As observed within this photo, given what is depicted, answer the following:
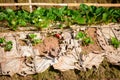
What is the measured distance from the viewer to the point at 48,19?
527 centimetres

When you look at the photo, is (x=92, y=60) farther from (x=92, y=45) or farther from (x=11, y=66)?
(x=11, y=66)

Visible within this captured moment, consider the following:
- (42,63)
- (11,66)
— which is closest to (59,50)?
(42,63)

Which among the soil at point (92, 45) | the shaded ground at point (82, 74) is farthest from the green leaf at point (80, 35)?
the shaded ground at point (82, 74)

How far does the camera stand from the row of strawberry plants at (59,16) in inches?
201

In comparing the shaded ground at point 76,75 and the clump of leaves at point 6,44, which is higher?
the clump of leaves at point 6,44

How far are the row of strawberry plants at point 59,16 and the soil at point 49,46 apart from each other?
37 centimetres

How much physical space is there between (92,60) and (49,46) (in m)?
0.83

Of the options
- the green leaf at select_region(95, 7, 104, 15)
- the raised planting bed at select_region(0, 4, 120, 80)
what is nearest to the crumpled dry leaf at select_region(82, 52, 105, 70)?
the raised planting bed at select_region(0, 4, 120, 80)

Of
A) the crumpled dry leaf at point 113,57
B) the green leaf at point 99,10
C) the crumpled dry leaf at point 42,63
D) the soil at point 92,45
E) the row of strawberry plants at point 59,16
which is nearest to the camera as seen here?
the crumpled dry leaf at point 42,63

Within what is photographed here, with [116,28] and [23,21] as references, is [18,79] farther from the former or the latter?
[116,28]

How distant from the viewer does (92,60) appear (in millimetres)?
4383

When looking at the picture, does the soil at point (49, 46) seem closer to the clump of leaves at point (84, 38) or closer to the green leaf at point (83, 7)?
the clump of leaves at point (84, 38)

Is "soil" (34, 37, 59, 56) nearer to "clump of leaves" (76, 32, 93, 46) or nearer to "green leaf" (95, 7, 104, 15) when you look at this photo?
"clump of leaves" (76, 32, 93, 46)

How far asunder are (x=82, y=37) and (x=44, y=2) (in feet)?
4.42
